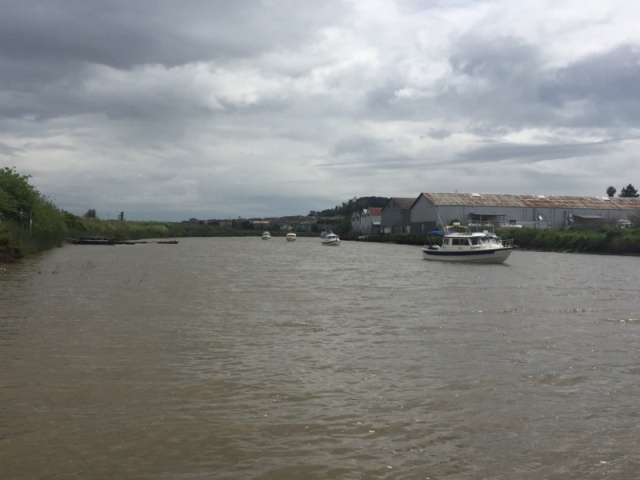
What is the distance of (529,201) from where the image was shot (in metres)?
87.4

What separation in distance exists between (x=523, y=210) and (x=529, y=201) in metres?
2.46

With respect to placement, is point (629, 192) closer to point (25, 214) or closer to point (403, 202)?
point (403, 202)

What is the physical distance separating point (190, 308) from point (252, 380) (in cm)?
936

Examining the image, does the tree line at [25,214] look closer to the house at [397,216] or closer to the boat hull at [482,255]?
the boat hull at [482,255]

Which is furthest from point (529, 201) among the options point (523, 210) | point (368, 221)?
point (368, 221)

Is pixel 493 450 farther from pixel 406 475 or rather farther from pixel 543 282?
pixel 543 282

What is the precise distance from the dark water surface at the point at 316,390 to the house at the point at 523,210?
6478cm

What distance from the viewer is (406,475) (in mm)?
6516

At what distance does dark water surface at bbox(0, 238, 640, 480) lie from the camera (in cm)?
686

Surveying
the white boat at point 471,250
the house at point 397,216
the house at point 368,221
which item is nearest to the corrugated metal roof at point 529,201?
the house at point 397,216

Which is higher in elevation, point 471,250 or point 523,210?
point 523,210

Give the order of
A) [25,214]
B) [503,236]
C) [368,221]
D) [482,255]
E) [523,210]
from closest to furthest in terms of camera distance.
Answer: [482,255]
[25,214]
[503,236]
[523,210]
[368,221]

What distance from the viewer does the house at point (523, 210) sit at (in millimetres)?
84438

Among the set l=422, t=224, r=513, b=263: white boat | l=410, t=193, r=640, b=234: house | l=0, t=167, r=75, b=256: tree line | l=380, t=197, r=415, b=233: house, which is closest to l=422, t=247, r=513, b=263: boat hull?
l=422, t=224, r=513, b=263: white boat
